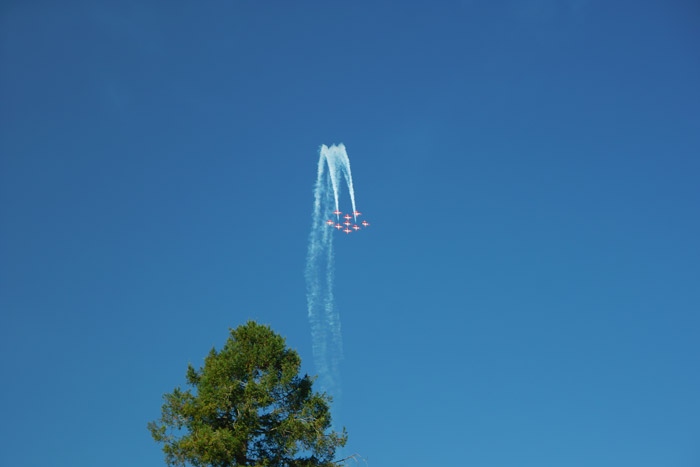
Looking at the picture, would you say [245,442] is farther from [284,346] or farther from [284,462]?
[284,346]

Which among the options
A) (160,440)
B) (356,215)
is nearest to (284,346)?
(160,440)

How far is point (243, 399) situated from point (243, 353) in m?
3.67

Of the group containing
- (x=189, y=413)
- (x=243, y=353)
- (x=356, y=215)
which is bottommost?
(x=189, y=413)

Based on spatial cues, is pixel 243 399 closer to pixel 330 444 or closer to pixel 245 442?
pixel 245 442

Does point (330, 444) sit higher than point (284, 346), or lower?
lower

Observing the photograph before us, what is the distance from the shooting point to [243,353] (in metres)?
54.3

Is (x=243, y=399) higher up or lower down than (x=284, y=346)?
lower down

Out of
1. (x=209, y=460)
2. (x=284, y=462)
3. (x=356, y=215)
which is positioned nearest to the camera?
(x=209, y=460)

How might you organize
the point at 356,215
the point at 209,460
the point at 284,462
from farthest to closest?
the point at 356,215 < the point at 284,462 < the point at 209,460

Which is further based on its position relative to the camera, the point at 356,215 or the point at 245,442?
the point at 356,215

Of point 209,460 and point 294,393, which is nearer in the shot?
point 209,460

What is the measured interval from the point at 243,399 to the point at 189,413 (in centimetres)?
397

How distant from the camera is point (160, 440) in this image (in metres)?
51.8

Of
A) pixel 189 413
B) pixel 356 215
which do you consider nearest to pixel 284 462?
pixel 189 413
